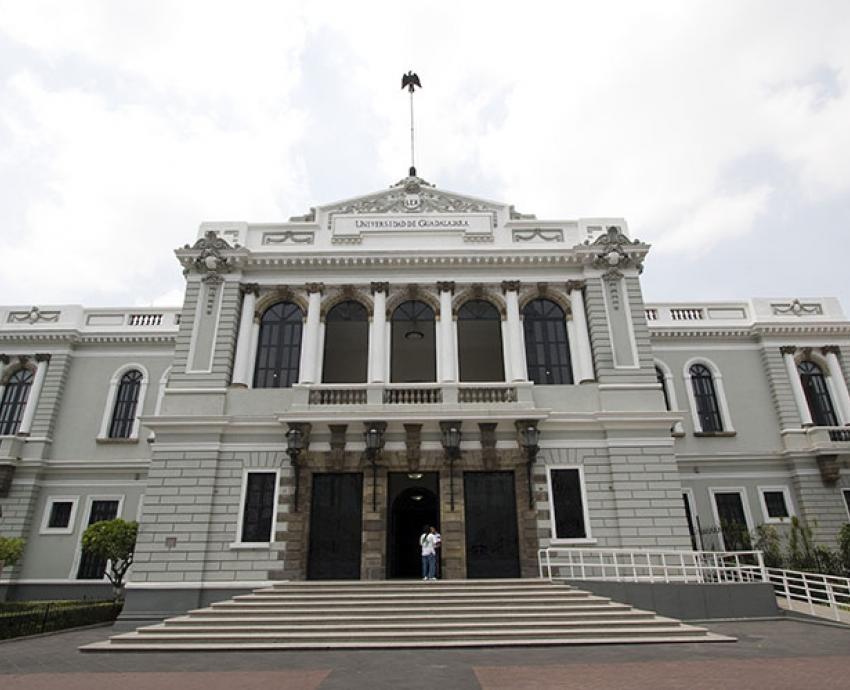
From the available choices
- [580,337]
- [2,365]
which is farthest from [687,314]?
[2,365]

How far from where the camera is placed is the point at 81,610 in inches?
697

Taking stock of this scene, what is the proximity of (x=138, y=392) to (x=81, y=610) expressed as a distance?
41.3ft

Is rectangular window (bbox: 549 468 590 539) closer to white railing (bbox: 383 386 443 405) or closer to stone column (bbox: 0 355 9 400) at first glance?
white railing (bbox: 383 386 443 405)

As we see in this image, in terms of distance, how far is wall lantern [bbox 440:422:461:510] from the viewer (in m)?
19.1

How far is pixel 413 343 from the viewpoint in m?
24.2

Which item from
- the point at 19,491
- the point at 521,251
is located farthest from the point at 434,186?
the point at 19,491

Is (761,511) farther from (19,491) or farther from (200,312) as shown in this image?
(19,491)

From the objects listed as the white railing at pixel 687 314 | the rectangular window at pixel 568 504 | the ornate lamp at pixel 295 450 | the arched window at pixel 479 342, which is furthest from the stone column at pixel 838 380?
the ornate lamp at pixel 295 450

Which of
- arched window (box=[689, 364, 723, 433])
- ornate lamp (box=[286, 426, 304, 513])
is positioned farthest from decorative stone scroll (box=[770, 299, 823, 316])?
ornate lamp (box=[286, 426, 304, 513])

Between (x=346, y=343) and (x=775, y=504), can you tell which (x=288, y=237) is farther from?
(x=775, y=504)

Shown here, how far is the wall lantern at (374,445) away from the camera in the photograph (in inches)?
746

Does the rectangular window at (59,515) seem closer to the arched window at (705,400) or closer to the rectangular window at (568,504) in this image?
the rectangular window at (568,504)

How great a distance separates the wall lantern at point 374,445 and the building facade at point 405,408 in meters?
0.10

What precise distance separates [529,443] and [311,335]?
347 inches
